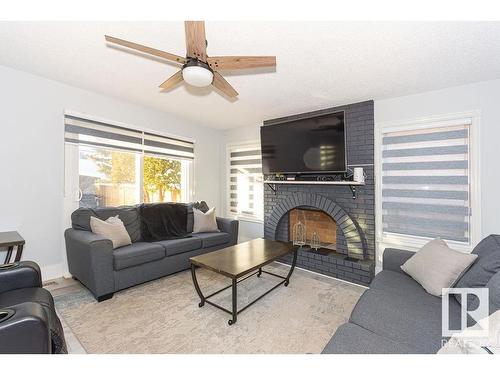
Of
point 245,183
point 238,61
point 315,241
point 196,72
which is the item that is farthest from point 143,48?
point 315,241

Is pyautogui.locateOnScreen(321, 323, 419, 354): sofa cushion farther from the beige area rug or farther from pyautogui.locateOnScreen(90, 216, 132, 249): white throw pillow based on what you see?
pyautogui.locateOnScreen(90, 216, 132, 249): white throw pillow

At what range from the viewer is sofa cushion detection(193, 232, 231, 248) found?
11.3 ft

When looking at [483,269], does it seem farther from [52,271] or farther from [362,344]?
[52,271]

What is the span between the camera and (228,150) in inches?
196

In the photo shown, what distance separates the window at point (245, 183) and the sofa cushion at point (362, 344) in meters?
3.17

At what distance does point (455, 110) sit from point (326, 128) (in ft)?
4.74

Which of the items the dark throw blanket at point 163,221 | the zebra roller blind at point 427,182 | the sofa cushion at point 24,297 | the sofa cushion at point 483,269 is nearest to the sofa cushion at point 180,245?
the dark throw blanket at point 163,221

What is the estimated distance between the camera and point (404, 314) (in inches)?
57.9

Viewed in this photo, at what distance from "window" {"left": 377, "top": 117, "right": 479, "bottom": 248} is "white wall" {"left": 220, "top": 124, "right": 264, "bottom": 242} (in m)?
2.19

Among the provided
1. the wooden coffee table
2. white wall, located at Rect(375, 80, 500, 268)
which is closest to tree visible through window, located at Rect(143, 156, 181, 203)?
the wooden coffee table

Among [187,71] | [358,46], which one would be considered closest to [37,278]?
[187,71]
